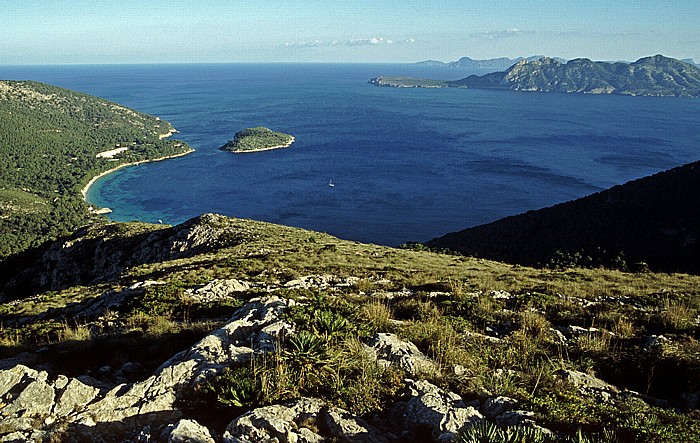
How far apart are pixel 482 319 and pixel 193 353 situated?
841cm

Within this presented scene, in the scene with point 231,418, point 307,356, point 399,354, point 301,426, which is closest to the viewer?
point 301,426

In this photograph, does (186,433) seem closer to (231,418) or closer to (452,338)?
(231,418)

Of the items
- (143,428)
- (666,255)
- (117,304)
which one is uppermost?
(143,428)

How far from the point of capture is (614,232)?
60.2 metres

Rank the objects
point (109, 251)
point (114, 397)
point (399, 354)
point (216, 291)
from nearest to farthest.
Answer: point (114, 397) < point (399, 354) < point (216, 291) < point (109, 251)

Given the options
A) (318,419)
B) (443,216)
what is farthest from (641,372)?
(443,216)

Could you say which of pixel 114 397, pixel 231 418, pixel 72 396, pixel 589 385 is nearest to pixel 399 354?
pixel 231 418

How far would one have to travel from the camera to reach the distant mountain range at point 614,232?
5431cm

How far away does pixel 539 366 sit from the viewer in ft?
28.8

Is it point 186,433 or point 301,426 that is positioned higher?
point 186,433

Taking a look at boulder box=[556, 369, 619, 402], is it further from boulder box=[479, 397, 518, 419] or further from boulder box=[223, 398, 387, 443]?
boulder box=[223, 398, 387, 443]

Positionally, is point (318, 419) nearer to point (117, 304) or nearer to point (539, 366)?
point (539, 366)

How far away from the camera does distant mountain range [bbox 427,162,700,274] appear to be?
54312 millimetres

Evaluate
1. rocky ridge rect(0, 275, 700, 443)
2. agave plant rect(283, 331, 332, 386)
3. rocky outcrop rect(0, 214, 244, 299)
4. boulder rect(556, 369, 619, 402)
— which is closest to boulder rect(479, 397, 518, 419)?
rocky ridge rect(0, 275, 700, 443)
